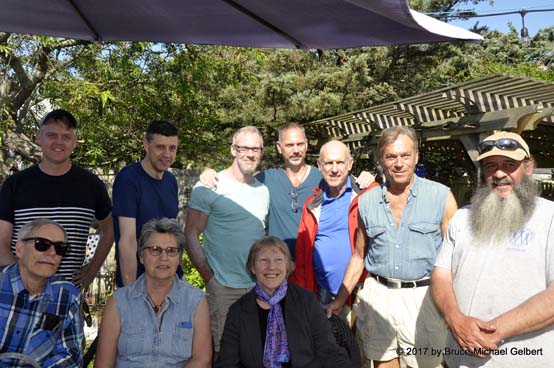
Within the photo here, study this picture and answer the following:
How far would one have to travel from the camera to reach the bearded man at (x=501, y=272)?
2.41m

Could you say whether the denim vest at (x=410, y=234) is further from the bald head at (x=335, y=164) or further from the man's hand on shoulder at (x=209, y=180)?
the man's hand on shoulder at (x=209, y=180)

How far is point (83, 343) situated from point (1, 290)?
48 centimetres

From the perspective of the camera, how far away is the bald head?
3.49 metres

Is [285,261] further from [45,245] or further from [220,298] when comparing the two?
[45,245]

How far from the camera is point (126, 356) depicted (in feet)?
9.05

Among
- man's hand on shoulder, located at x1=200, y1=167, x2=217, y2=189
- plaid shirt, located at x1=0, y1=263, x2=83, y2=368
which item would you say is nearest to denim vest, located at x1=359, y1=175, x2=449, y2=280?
man's hand on shoulder, located at x1=200, y1=167, x2=217, y2=189

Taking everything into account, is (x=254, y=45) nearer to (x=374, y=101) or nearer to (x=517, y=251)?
(x=517, y=251)

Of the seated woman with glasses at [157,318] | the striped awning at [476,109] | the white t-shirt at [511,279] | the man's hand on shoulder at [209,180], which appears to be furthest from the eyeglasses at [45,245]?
the striped awning at [476,109]

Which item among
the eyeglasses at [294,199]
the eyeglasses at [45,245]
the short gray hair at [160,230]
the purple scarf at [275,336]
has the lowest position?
the purple scarf at [275,336]

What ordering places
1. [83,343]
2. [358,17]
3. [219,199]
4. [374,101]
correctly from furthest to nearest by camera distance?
[374,101] < [219,199] < [83,343] < [358,17]

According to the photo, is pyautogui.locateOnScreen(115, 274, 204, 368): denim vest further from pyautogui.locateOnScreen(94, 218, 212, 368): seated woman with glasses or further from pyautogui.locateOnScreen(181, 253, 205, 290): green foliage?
pyautogui.locateOnScreen(181, 253, 205, 290): green foliage

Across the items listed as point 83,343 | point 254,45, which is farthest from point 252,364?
point 254,45

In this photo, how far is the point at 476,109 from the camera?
7414 mm

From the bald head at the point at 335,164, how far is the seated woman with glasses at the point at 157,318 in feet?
3.68
